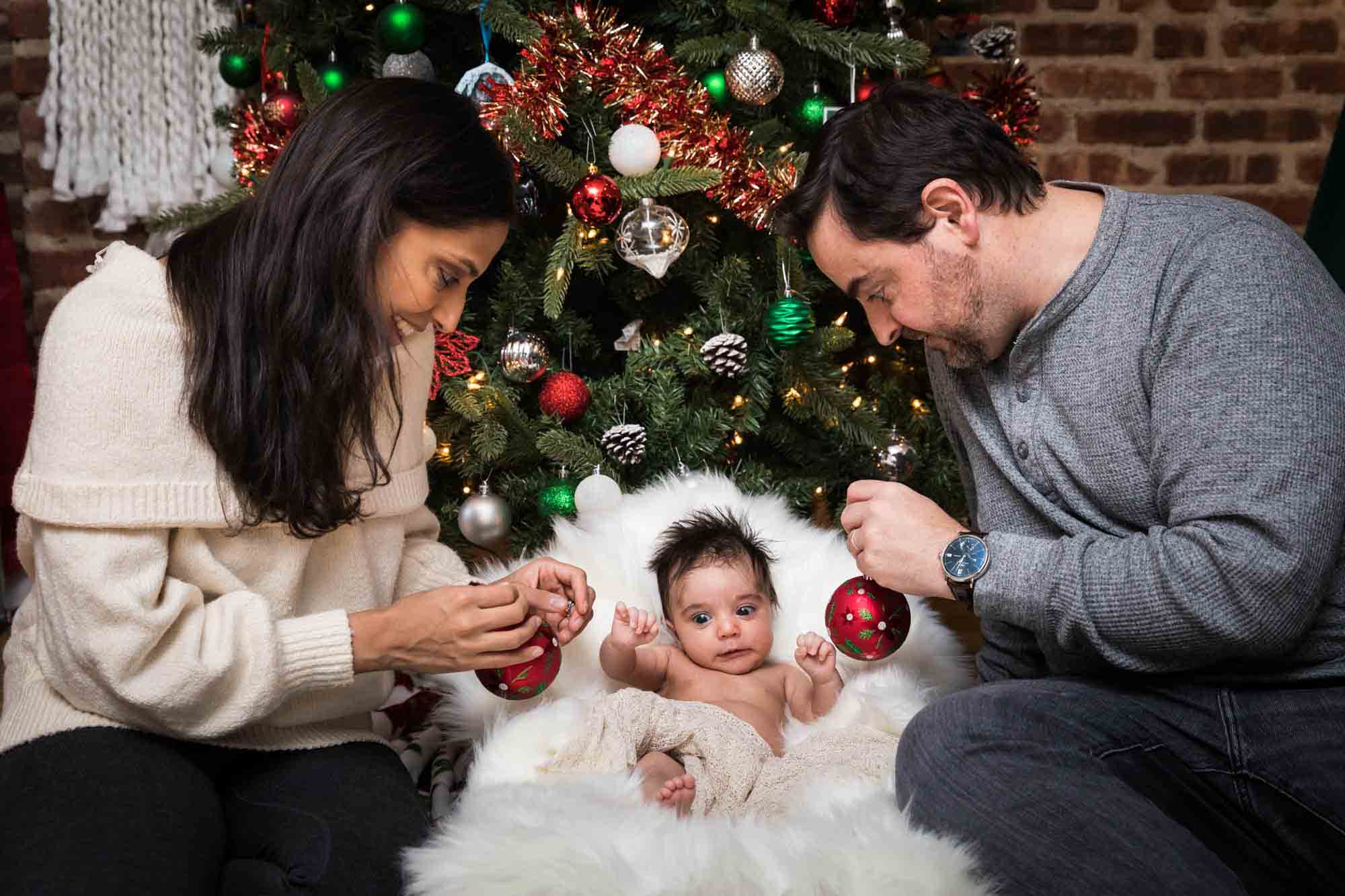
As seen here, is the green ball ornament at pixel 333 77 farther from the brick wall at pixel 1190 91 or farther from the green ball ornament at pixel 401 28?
the brick wall at pixel 1190 91

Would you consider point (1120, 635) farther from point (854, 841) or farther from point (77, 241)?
point (77, 241)

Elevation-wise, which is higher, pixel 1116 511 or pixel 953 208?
pixel 953 208

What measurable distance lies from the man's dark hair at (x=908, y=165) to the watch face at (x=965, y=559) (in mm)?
366

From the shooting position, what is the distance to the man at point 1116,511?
41.5 inches

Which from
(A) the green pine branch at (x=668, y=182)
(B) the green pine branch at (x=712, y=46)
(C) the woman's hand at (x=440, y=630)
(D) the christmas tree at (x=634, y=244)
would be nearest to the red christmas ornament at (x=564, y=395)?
(D) the christmas tree at (x=634, y=244)

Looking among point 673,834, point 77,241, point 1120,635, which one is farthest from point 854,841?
point 77,241

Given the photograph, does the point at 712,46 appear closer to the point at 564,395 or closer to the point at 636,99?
the point at 636,99

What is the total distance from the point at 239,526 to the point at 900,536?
2.47ft

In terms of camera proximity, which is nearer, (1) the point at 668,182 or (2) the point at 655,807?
(2) the point at 655,807

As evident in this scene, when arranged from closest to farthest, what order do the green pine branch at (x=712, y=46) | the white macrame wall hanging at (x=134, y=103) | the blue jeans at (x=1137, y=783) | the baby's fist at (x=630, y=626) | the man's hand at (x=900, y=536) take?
the blue jeans at (x=1137, y=783)
the man's hand at (x=900, y=536)
the baby's fist at (x=630, y=626)
the green pine branch at (x=712, y=46)
the white macrame wall hanging at (x=134, y=103)

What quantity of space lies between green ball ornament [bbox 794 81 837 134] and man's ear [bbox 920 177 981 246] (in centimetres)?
86

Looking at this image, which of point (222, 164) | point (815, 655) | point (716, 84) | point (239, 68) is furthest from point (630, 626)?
point (222, 164)

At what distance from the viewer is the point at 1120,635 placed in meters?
1.12

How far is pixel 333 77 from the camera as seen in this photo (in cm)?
206
